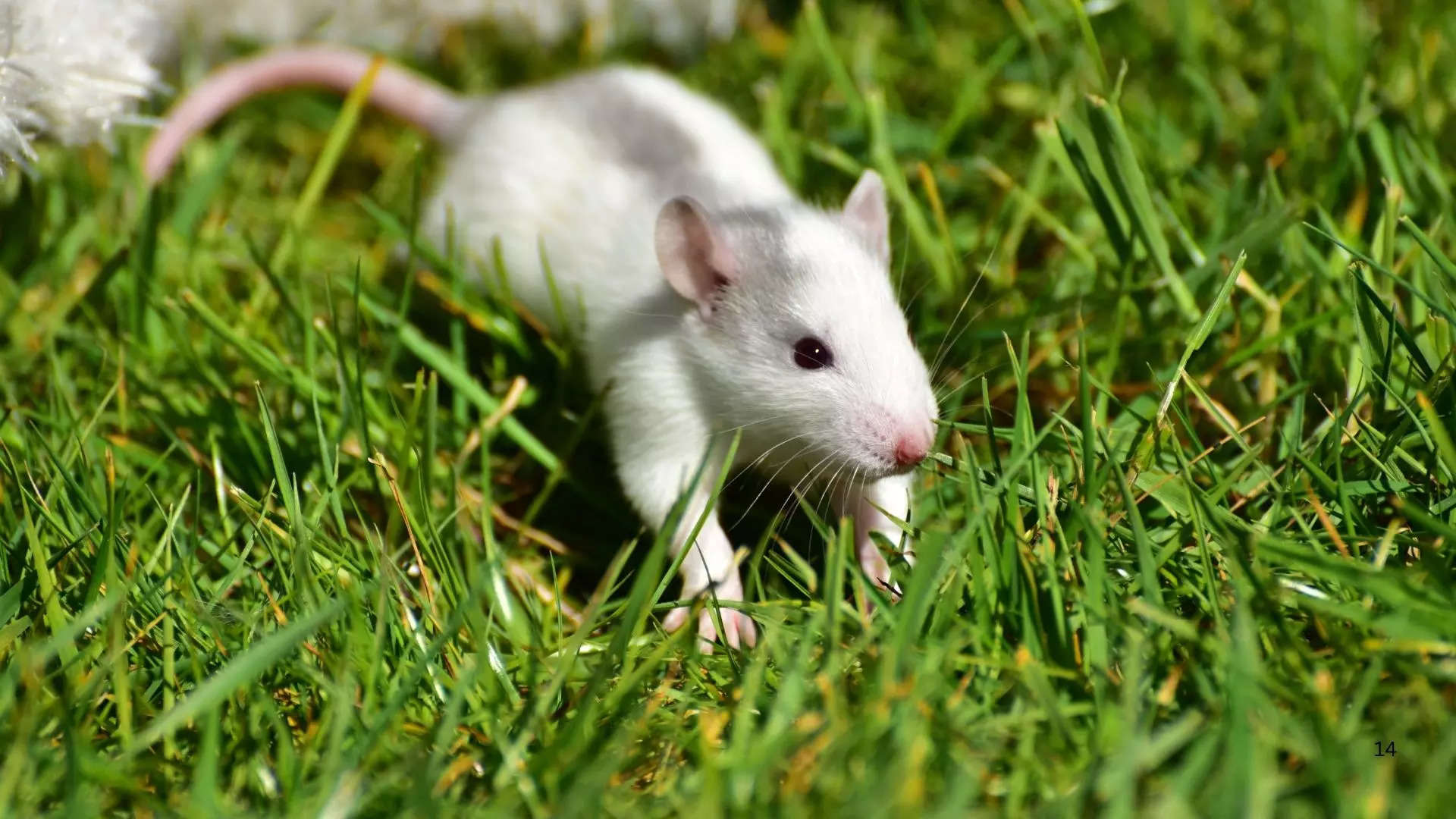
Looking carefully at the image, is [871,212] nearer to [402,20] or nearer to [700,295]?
[700,295]

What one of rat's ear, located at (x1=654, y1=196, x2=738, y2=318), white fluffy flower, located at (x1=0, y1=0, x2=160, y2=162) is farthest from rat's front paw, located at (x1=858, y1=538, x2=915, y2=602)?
white fluffy flower, located at (x1=0, y1=0, x2=160, y2=162)

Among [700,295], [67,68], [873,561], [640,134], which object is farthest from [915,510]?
[67,68]

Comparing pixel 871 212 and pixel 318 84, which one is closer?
pixel 871 212

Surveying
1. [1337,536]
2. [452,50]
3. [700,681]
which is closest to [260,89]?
[452,50]

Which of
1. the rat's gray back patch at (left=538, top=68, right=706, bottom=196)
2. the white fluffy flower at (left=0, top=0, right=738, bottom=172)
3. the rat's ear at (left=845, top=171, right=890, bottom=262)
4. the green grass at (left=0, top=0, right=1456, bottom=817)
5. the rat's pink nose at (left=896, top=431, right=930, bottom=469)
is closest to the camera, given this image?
the green grass at (left=0, top=0, right=1456, bottom=817)

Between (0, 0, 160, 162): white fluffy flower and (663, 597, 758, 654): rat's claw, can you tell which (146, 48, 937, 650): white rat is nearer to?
(663, 597, 758, 654): rat's claw

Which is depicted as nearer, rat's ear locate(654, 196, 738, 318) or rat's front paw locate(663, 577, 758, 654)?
rat's front paw locate(663, 577, 758, 654)

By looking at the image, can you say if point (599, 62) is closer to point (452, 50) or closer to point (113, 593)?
point (452, 50)
